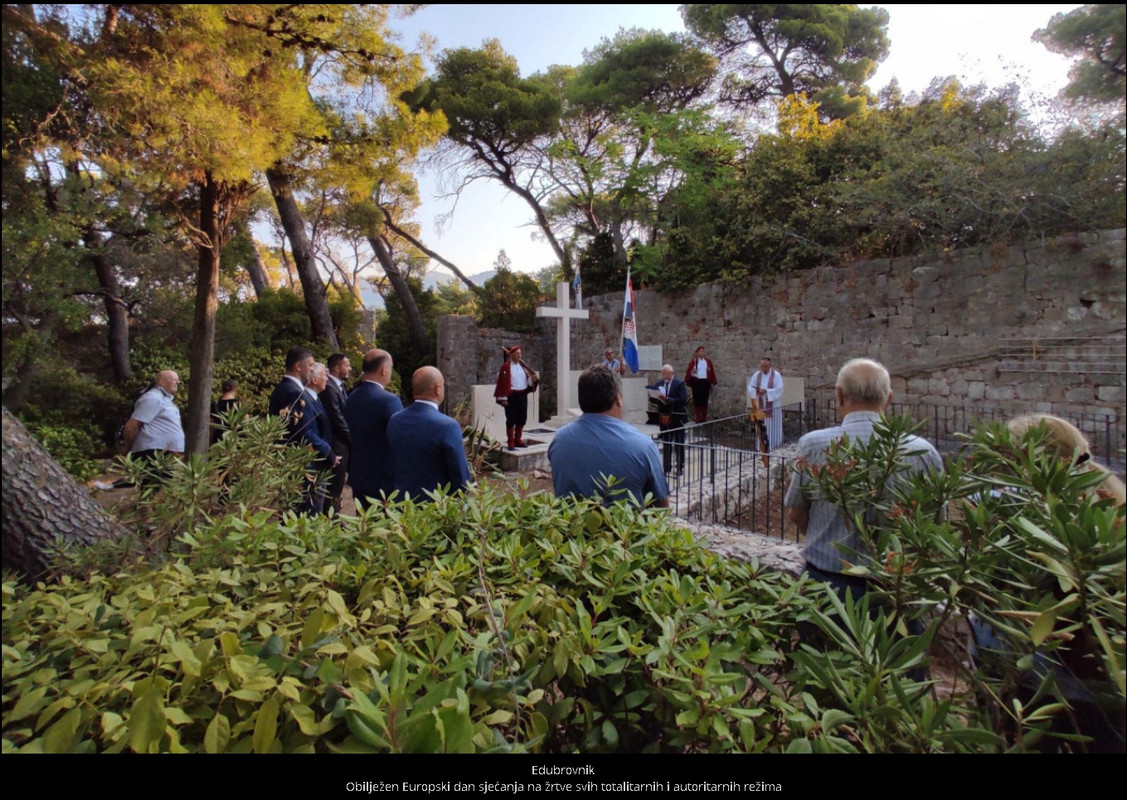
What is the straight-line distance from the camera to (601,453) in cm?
186

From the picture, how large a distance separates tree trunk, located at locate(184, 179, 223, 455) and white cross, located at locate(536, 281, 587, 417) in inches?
48.0

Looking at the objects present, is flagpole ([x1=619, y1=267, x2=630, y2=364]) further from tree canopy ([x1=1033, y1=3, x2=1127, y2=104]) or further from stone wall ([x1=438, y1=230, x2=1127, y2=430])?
tree canopy ([x1=1033, y1=3, x2=1127, y2=104])

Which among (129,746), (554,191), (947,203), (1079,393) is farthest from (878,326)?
(129,746)

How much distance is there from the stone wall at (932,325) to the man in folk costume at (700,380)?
44 millimetres

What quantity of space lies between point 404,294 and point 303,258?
584mm

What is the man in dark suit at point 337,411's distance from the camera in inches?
137

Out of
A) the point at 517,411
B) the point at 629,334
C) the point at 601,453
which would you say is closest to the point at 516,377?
the point at 517,411

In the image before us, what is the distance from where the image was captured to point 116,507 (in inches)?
63.7

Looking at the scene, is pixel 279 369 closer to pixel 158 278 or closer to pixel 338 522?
pixel 158 278

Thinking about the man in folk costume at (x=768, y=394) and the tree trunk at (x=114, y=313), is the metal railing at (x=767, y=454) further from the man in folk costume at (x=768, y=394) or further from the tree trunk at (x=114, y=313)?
the tree trunk at (x=114, y=313)

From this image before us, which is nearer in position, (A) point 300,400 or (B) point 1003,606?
(B) point 1003,606

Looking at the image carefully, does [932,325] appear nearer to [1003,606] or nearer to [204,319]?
[1003,606]

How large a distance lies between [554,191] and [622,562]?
3.73 ft

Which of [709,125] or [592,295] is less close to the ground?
[709,125]
